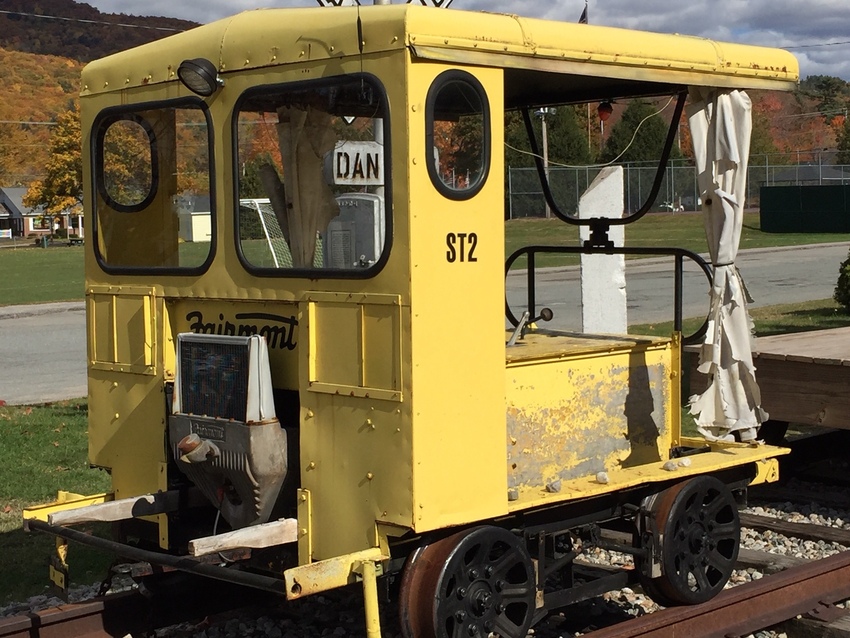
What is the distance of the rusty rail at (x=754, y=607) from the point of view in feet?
16.4

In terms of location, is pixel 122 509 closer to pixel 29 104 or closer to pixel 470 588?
pixel 470 588

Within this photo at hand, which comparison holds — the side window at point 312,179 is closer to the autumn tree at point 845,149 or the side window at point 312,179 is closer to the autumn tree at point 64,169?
the autumn tree at point 64,169

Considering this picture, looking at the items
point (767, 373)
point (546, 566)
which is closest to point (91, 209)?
point (546, 566)

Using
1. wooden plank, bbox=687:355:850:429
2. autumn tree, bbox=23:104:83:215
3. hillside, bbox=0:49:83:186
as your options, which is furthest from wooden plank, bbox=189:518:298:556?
hillside, bbox=0:49:83:186

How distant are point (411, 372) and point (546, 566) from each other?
1270 millimetres

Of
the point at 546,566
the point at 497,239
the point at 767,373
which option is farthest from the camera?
the point at 767,373

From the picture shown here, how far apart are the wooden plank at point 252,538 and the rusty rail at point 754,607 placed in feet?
4.22

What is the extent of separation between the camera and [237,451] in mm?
4664

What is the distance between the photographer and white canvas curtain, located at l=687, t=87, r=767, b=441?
17.9ft

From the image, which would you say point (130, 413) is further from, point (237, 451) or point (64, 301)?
point (64, 301)

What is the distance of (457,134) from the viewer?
452 centimetres

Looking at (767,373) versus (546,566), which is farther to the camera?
(767,373)

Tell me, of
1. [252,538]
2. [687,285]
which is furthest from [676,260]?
[687,285]

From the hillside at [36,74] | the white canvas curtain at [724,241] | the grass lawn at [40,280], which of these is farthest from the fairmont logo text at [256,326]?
the hillside at [36,74]
